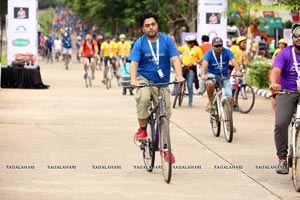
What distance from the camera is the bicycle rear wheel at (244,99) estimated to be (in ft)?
67.4

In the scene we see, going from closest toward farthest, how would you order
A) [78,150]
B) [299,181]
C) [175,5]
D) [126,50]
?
[299,181], [78,150], [126,50], [175,5]

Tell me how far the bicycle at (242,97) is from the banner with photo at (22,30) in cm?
Result: 895

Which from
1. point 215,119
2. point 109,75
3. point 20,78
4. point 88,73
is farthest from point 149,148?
point 88,73

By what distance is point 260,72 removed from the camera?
27.9 meters

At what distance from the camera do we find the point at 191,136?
49.3 feet

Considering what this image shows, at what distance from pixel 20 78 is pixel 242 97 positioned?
8.66 metres

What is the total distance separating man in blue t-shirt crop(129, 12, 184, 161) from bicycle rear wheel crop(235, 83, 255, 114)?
9744 millimetres

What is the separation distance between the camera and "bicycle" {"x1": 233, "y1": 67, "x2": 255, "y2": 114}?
20500 millimetres

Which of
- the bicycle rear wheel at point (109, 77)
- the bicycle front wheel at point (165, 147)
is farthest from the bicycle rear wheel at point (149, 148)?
the bicycle rear wheel at point (109, 77)

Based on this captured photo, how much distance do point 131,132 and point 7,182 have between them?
19.0 ft

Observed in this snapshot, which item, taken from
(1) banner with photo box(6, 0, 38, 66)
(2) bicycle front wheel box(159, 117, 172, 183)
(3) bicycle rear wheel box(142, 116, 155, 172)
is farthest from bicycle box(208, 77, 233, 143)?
(1) banner with photo box(6, 0, 38, 66)

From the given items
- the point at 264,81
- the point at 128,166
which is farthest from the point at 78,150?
the point at 264,81

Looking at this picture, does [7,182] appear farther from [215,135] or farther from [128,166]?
[215,135]

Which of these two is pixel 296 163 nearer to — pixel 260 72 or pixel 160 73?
pixel 160 73
